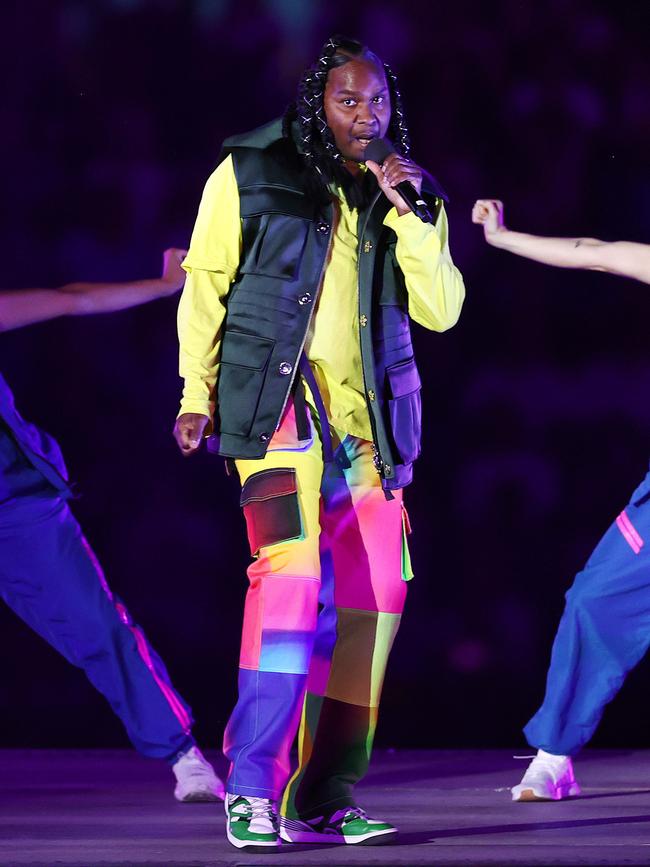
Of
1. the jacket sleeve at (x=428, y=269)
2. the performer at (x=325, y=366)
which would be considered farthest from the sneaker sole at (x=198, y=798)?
the jacket sleeve at (x=428, y=269)

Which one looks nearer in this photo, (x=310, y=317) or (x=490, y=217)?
(x=310, y=317)

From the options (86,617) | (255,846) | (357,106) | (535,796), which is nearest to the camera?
(255,846)

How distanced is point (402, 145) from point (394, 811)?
1.35 m

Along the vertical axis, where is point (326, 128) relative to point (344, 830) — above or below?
above

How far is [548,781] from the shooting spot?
307 cm

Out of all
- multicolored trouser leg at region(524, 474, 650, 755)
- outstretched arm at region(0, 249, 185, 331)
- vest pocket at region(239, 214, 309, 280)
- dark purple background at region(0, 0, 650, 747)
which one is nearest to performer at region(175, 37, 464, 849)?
vest pocket at region(239, 214, 309, 280)

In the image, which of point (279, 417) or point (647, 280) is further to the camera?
point (647, 280)

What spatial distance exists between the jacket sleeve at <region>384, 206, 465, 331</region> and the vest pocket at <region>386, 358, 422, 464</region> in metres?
0.11

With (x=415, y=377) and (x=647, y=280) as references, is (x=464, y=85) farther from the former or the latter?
(x=415, y=377)

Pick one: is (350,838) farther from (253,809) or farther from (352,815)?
(253,809)

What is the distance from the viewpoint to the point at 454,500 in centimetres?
388

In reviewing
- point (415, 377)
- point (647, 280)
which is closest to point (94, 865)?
point (415, 377)

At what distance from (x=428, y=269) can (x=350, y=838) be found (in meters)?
1.03

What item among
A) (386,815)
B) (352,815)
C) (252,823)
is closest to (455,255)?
(386,815)
